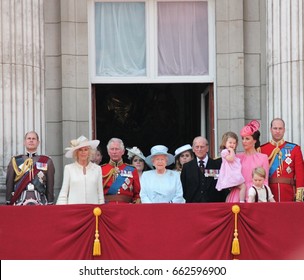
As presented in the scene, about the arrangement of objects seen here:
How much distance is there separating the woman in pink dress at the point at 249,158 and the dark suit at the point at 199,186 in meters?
0.22

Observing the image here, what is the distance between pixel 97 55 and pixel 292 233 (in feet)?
17.4

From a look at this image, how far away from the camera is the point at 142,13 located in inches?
668

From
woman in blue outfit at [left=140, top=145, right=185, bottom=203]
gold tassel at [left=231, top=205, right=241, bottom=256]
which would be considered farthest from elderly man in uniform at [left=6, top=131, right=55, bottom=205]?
gold tassel at [left=231, top=205, right=241, bottom=256]

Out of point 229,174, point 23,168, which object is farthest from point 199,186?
point 23,168

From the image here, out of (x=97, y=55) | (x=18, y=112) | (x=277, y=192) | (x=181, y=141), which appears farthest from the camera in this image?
(x=181, y=141)

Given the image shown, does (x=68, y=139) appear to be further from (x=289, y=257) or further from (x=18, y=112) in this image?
(x=289, y=257)

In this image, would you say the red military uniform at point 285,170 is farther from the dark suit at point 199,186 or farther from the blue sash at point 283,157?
the dark suit at point 199,186

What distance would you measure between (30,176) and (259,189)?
3.15 meters

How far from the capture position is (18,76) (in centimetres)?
1562

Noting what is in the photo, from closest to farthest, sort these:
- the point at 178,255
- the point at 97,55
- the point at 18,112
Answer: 1. the point at 178,255
2. the point at 18,112
3. the point at 97,55

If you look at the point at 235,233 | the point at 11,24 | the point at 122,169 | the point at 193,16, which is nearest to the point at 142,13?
the point at 193,16

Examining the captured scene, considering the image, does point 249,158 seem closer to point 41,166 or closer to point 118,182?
point 118,182

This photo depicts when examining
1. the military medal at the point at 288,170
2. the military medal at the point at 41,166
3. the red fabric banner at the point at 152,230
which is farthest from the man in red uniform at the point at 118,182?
the military medal at the point at 288,170

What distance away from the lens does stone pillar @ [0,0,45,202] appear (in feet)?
51.0
